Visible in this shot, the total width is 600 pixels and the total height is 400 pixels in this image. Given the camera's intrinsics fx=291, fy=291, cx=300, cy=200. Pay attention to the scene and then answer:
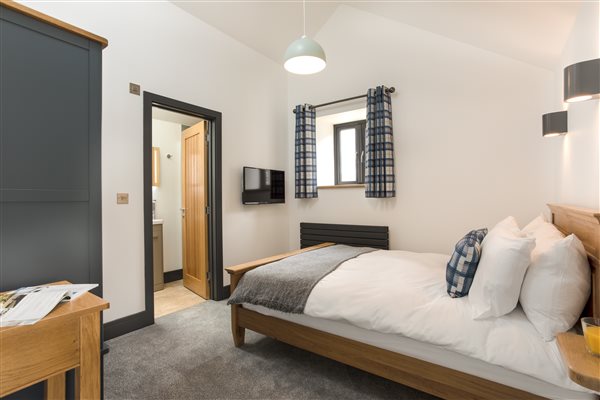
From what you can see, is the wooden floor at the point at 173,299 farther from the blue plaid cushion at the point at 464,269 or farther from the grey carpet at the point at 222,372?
the blue plaid cushion at the point at 464,269

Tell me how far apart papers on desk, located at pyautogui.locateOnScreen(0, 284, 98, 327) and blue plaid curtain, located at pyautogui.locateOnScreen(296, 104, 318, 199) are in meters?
2.94

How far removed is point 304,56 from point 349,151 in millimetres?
2160

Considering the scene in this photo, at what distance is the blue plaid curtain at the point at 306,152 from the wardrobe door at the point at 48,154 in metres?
2.66

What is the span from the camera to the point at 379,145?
3365mm

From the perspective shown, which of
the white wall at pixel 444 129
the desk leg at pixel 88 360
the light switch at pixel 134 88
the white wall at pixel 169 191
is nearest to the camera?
the desk leg at pixel 88 360

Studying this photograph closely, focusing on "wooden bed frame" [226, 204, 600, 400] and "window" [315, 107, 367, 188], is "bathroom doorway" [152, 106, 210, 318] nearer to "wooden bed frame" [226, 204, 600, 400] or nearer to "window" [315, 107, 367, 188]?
"wooden bed frame" [226, 204, 600, 400]

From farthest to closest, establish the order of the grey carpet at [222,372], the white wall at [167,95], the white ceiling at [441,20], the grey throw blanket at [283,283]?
the white wall at [167,95] < the white ceiling at [441,20] < the grey throw blanket at [283,283] < the grey carpet at [222,372]

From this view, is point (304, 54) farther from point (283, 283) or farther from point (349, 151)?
point (349, 151)

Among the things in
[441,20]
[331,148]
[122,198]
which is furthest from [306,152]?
[122,198]

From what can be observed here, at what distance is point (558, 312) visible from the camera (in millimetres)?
1240

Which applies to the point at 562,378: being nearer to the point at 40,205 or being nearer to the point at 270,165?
the point at 40,205

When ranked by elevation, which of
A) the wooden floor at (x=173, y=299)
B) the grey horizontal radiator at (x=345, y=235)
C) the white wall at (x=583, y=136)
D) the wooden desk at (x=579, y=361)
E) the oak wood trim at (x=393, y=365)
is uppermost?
the white wall at (x=583, y=136)

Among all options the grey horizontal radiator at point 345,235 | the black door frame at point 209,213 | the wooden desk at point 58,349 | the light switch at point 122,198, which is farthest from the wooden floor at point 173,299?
the wooden desk at point 58,349

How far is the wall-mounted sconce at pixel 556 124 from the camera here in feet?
6.88
